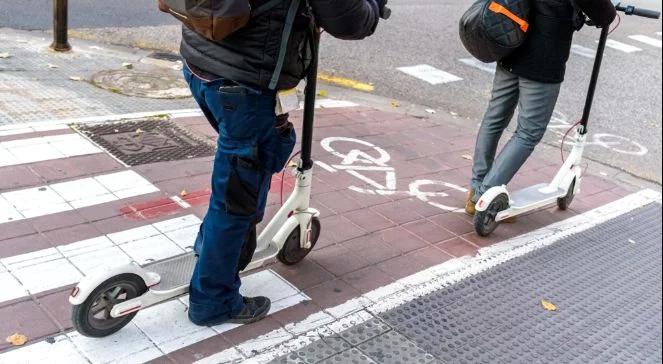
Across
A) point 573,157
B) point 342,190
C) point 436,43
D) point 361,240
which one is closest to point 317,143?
point 342,190

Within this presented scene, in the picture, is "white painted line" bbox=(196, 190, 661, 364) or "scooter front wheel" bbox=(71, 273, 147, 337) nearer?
"scooter front wheel" bbox=(71, 273, 147, 337)

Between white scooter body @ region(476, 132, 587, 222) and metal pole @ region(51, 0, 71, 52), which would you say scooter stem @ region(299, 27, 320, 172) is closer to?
white scooter body @ region(476, 132, 587, 222)

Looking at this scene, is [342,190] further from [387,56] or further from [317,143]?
[387,56]

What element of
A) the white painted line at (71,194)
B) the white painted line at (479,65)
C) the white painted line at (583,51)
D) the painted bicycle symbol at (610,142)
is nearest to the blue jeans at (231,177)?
the white painted line at (71,194)

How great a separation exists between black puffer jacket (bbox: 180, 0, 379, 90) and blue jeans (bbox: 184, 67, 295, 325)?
68 mm

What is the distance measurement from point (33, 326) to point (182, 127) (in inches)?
111

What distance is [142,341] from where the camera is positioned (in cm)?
310

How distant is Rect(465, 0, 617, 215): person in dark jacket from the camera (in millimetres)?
4340

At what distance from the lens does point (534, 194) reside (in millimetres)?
5102

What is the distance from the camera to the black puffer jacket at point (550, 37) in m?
4.30

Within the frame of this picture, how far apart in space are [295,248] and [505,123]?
6.43 ft

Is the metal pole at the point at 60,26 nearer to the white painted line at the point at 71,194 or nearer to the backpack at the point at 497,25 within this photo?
the white painted line at the point at 71,194

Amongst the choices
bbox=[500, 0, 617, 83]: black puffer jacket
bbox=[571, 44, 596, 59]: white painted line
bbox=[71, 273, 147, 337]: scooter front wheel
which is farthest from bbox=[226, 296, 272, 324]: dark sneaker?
bbox=[571, 44, 596, 59]: white painted line

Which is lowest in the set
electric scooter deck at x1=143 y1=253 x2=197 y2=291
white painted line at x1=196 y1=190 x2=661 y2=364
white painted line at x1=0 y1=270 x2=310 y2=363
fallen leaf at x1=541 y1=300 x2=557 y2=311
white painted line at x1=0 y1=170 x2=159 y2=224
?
fallen leaf at x1=541 y1=300 x2=557 y2=311
